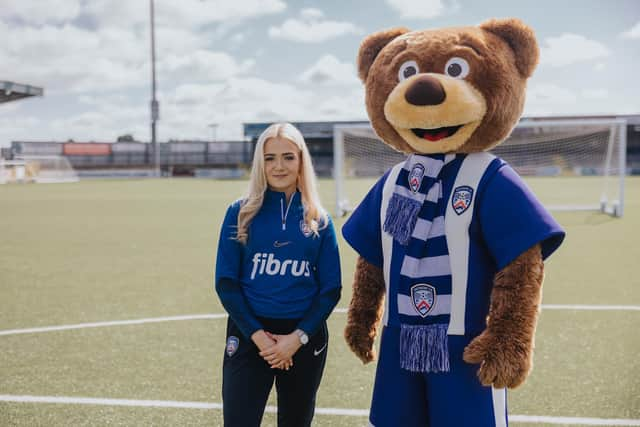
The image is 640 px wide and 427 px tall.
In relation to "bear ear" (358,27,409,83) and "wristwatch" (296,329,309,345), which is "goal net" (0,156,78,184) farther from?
"wristwatch" (296,329,309,345)

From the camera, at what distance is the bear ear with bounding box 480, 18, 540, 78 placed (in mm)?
2314

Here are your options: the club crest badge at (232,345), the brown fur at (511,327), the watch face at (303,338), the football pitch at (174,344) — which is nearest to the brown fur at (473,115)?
the brown fur at (511,327)

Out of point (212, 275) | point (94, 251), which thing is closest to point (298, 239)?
point (212, 275)

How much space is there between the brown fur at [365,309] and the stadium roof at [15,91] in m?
39.8

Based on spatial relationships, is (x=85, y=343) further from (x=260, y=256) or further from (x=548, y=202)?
(x=548, y=202)

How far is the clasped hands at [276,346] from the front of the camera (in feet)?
7.50

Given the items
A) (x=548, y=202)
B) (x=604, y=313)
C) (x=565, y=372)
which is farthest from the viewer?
(x=548, y=202)

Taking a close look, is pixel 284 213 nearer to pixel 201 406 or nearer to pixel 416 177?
pixel 416 177

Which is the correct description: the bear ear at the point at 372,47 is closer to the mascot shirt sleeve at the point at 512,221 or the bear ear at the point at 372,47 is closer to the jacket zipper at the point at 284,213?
the jacket zipper at the point at 284,213

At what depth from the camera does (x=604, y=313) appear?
17.4 feet

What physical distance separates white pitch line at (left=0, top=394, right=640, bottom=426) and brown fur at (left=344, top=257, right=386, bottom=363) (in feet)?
3.03

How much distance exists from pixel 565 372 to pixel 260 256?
8.27ft

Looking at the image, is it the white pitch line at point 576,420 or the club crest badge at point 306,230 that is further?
the white pitch line at point 576,420

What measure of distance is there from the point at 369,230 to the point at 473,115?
2.00 feet
